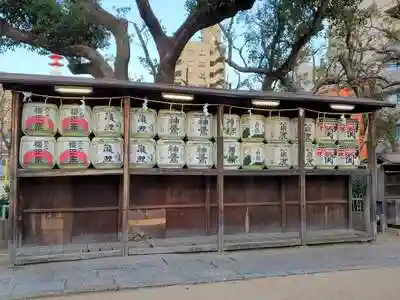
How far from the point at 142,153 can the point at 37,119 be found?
214cm

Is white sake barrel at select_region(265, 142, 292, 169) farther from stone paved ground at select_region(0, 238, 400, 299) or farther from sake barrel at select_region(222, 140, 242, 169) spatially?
stone paved ground at select_region(0, 238, 400, 299)

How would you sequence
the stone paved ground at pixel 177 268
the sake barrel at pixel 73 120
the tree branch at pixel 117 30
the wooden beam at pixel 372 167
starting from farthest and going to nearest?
1. the tree branch at pixel 117 30
2. the wooden beam at pixel 372 167
3. the sake barrel at pixel 73 120
4. the stone paved ground at pixel 177 268

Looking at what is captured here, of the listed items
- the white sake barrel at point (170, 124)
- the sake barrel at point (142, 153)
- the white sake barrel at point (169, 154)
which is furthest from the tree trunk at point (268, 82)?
the sake barrel at point (142, 153)

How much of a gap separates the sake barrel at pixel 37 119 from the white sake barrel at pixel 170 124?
2184 mm

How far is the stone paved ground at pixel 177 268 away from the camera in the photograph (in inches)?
291

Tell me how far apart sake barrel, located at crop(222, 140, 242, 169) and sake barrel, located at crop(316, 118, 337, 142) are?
6.91 feet

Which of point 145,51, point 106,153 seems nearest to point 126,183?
point 106,153

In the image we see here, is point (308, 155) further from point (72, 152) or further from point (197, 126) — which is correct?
point (72, 152)

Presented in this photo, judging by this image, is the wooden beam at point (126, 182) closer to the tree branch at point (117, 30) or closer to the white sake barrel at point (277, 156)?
the white sake barrel at point (277, 156)

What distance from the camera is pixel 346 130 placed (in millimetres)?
11367

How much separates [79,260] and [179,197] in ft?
8.82

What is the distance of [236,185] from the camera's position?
36.3 ft

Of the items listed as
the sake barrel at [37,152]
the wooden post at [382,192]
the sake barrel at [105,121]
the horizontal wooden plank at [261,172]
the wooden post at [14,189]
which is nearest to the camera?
the wooden post at [14,189]

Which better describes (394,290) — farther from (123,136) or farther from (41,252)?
(41,252)
